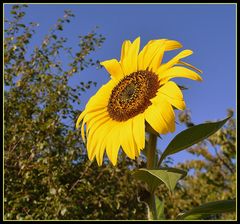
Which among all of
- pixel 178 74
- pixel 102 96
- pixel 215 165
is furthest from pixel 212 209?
pixel 215 165

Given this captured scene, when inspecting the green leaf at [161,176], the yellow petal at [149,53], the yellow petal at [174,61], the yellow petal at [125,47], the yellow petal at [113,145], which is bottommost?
the green leaf at [161,176]

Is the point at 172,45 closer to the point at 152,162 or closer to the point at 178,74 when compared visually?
the point at 178,74

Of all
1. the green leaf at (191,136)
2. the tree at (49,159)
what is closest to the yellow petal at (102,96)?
the green leaf at (191,136)

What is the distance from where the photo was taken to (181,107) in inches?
26.8

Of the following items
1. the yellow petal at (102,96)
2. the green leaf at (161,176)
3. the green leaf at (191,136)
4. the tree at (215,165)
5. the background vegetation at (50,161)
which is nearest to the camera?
the green leaf at (161,176)

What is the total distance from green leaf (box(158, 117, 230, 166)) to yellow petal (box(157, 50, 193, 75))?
14cm

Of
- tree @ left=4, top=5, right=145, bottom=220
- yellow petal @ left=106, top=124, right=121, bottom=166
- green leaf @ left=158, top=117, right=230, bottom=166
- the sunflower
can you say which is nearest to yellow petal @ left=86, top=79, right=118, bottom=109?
the sunflower

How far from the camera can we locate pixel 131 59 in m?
0.88

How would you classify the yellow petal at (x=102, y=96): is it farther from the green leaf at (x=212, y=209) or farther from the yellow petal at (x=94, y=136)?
the green leaf at (x=212, y=209)

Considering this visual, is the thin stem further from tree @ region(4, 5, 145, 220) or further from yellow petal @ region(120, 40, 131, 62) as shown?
tree @ region(4, 5, 145, 220)

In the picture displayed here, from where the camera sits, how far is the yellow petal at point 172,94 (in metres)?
0.69

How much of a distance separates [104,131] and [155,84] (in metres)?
0.14

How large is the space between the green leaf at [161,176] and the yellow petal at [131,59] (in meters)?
0.28

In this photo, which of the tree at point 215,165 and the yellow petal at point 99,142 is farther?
the tree at point 215,165
